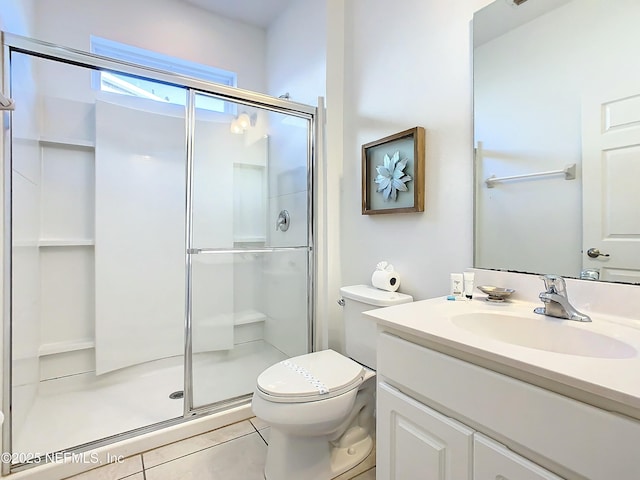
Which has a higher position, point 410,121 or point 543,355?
point 410,121

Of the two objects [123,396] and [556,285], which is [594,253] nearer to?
[556,285]

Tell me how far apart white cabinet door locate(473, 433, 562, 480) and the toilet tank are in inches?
28.5

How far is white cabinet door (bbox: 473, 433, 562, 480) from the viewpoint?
64 centimetres

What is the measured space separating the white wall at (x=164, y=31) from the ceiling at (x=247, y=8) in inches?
2.2

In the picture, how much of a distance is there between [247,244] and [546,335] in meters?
1.72

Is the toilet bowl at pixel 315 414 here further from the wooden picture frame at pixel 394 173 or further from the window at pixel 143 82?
the window at pixel 143 82

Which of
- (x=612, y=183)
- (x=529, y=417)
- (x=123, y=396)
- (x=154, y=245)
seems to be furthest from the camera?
(x=154, y=245)

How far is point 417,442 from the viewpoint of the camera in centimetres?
88

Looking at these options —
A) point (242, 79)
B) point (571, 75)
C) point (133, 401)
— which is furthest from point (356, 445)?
point (242, 79)

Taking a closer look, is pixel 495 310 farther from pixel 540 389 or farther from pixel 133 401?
pixel 133 401

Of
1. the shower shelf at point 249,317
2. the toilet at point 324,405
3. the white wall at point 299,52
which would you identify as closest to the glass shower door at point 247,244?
the shower shelf at point 249,317

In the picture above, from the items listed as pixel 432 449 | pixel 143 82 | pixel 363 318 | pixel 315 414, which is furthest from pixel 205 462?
pixel 143 82

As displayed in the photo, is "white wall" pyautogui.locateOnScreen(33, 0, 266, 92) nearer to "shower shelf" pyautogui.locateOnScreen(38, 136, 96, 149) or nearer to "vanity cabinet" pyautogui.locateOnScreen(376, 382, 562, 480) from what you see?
"shower shelf" pyautogui.locateOnScreen(38, 136, 96, 149)

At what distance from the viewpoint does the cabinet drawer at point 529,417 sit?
1.75 ft
